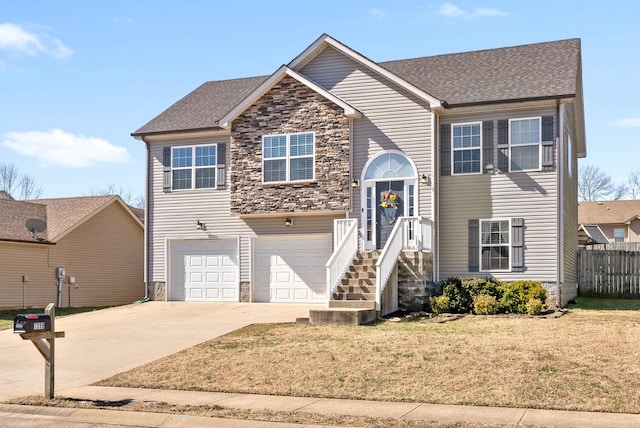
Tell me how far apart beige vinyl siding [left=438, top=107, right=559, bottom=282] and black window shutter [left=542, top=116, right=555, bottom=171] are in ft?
0.55

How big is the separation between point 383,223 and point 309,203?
2.25 metres

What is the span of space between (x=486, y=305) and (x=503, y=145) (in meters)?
4.70

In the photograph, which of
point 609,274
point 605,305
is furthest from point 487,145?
point 609,274

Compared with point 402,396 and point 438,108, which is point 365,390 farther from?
point 438,108

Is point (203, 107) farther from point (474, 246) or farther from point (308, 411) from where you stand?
point (308, 411)

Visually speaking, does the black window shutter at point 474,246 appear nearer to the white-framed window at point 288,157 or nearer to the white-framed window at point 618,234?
the white-framed window at point 288,157

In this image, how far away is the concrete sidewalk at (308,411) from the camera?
9.08m

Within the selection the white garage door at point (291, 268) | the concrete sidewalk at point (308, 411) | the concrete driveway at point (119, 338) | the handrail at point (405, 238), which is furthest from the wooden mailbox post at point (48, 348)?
the white garage door at point (291, 268)

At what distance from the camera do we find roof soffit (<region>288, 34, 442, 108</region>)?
20.5m

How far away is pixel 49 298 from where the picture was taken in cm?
2759

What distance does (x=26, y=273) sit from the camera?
26.6 m

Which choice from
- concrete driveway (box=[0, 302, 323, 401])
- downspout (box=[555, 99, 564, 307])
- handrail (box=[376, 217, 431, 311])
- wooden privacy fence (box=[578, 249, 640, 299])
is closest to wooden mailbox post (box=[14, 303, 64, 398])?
concrete driveway (box=[0, 302, 323, 401])

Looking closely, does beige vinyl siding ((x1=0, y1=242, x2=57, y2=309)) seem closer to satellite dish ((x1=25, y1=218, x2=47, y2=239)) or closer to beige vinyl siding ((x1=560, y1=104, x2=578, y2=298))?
satellite dish ((x1=25, y1=218, x2=47, y2=239))

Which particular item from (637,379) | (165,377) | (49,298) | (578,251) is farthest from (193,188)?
(637,379)
